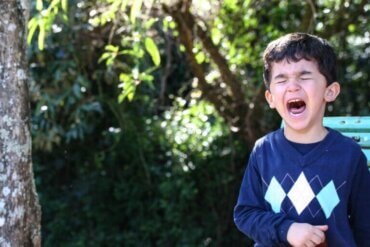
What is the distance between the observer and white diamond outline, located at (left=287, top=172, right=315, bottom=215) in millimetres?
2197

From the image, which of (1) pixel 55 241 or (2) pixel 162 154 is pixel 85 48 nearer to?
(2) pixel 162 154

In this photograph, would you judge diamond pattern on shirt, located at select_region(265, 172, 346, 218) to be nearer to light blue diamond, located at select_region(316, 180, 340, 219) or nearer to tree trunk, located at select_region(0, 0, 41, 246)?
light blue diamond, located at select_region(316, 180, 340, 219)

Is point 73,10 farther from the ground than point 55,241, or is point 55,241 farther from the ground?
point 73,10

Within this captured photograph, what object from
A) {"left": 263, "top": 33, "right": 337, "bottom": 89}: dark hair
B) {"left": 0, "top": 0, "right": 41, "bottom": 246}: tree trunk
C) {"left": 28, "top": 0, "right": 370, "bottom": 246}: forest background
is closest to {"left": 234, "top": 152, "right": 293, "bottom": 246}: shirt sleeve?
{"left": 263, "top": 33, "right": 337, "bottom": 89}: dark hair

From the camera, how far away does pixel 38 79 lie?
548 centimetres

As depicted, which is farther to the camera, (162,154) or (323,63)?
(162,154)

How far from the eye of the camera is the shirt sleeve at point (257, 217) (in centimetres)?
217

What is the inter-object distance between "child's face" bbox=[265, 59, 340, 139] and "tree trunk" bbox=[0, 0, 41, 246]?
1169 mm

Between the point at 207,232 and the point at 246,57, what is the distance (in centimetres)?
136

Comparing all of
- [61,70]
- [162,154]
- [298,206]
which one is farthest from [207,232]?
[298,206]

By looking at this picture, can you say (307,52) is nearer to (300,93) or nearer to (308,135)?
(300,93)

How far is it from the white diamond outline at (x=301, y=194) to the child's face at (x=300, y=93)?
17cm

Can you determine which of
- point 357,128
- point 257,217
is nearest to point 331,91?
point 257,217

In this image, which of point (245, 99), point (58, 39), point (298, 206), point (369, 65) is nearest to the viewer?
point (298, 206)
